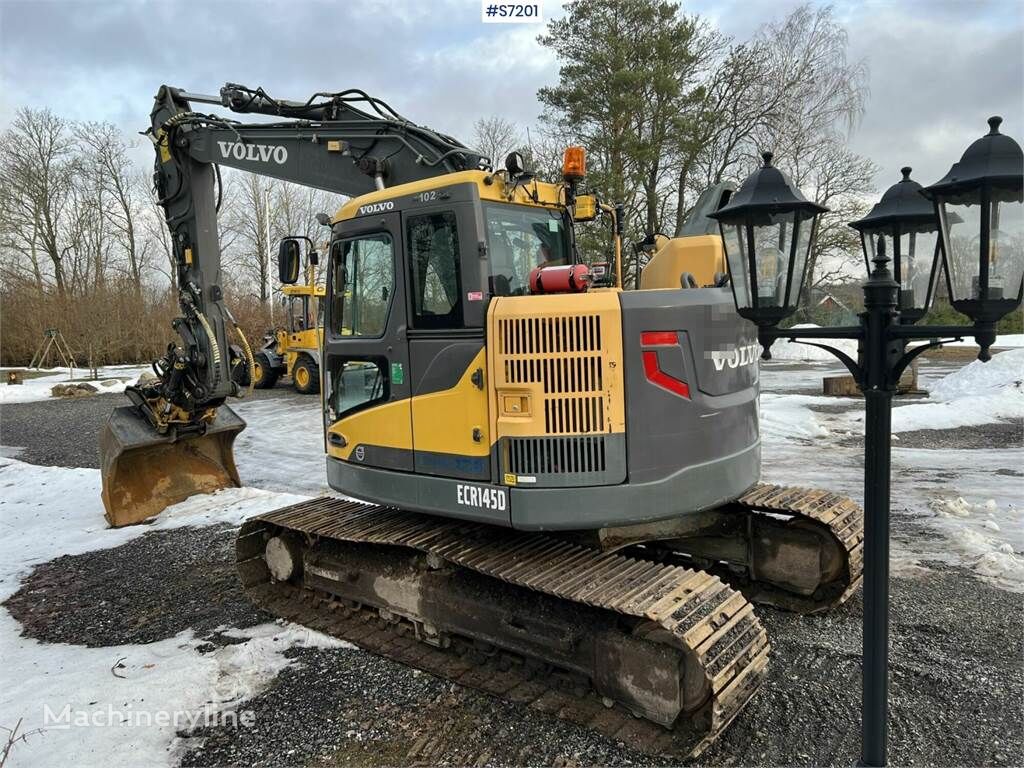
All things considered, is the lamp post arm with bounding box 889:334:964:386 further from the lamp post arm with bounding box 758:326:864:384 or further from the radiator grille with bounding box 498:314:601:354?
the radiator grille with bounding box 498:314:601:354

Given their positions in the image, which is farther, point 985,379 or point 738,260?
point 985,379

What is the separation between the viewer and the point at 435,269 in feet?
13.2

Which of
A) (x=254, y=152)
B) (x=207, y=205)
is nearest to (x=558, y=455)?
(x=254, y=152)

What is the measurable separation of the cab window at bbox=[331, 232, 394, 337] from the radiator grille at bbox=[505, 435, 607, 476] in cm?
125

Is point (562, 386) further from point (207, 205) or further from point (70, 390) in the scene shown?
point (70, 390)

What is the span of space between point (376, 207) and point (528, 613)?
8.51 feet

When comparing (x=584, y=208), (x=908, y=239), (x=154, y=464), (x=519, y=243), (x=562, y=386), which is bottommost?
(x=154, y=464)

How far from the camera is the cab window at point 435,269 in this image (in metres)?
3.92

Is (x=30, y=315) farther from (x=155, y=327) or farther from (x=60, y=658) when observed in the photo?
(x=60, y=658)

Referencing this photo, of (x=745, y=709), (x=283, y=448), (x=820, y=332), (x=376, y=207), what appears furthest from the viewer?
(x=283, y=448)

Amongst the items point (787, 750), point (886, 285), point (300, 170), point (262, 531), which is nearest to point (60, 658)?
point (262, 531)

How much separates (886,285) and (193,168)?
20.5ft

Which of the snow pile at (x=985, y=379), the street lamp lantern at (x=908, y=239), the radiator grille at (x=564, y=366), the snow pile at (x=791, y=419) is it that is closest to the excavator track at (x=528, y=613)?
the radiator grille at (x=564, y=366)

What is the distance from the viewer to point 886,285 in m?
2.31
